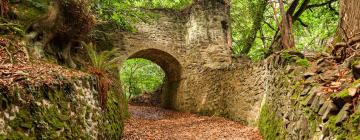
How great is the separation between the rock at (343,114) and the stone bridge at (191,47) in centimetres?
763

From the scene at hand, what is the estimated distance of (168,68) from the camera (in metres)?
13.4

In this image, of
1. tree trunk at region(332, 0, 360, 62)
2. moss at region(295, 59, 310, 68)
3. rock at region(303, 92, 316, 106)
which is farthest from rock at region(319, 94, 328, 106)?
moss at region(295, 59, 310, 68)

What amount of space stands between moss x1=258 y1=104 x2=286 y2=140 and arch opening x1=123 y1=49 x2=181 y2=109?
608cm

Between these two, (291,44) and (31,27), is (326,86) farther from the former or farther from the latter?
(31,27)

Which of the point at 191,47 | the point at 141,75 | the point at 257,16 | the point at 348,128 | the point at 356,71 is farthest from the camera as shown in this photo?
the point at 141,75

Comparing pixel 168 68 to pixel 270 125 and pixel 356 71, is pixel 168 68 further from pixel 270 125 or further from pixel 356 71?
pixel 356 71

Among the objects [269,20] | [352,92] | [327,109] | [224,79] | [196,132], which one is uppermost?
[269,20]

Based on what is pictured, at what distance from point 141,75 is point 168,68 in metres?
4.97

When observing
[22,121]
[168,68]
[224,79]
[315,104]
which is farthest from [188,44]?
[22,121]

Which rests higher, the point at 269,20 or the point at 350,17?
the point at 269,20

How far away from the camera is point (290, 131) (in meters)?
4.17

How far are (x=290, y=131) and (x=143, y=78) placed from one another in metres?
→ 14.3

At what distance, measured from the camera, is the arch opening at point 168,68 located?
12016mm

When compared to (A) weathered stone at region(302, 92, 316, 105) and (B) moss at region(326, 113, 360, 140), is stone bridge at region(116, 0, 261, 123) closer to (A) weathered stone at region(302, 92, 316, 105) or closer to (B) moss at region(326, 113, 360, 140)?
(A) weathered stone at region(302, 92, 316, 105)
